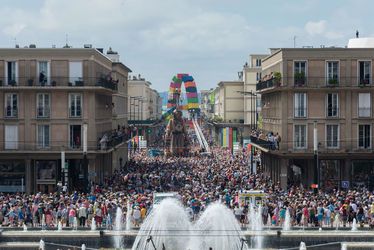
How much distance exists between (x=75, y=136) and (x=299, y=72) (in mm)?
17119

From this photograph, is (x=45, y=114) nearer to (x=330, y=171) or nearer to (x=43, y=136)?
(x=43, y=136)

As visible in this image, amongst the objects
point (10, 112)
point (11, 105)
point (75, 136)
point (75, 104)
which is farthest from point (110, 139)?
point (11, 105)

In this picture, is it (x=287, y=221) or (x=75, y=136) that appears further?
(x=75, y=136)

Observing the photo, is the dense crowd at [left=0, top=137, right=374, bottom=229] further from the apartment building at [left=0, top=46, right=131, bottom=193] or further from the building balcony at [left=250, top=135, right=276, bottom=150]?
the building balcony at [left=250, top=135, right=276, bottom=150]

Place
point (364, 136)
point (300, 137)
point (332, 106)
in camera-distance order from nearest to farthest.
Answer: point (332, 106), point (364, 136), point (300, 137)

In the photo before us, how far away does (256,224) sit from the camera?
3966 cm

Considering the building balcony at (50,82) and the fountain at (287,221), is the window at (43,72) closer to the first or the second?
the building balcony at (50,82)

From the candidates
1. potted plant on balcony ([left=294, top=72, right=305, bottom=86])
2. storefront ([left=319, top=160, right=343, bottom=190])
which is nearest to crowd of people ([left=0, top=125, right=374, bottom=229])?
storefront ([left=319, top=160, right=343, bottom=190])

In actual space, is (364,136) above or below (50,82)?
below

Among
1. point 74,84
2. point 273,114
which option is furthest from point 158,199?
point 273,114

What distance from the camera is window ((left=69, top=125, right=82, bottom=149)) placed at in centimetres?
6241

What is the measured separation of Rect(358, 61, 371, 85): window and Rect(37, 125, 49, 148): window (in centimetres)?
2314

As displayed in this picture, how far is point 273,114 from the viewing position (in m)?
68.5

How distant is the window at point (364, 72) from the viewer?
6044 cm
